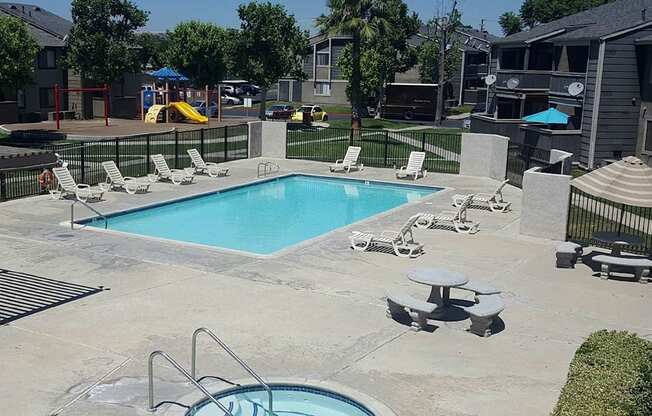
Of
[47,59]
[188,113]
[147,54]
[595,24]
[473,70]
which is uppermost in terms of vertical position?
[595,24]

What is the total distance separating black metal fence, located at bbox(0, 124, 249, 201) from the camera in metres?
24.4

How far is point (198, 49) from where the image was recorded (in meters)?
59.6

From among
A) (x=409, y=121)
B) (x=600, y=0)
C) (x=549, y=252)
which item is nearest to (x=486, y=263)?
(x=549, y=252)

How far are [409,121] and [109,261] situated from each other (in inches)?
1985

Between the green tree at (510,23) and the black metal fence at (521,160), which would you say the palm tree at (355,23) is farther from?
the green tree at (510,23)


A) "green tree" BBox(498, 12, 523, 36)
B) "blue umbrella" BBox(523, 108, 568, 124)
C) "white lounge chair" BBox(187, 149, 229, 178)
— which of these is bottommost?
"white lounge chair" BBox(187, 149, 229, 178)

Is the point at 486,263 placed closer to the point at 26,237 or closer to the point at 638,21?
the point at 26,237

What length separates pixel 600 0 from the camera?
102625 mm

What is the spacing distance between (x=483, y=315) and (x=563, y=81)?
28284 mm

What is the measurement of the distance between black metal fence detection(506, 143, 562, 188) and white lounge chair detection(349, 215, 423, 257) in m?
9.29

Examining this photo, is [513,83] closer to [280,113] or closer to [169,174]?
[280,113]

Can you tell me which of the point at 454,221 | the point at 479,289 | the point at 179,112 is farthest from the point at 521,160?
the point at 179,112

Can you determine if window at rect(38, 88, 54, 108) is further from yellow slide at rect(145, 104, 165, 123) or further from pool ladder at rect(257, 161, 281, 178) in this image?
pool ladder at rect(257, 161, 281, 178)

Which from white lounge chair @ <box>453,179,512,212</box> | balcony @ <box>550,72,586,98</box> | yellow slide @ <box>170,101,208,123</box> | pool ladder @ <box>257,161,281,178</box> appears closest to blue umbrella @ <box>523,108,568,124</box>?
balcony @ <box>550,72,586,98</box>
